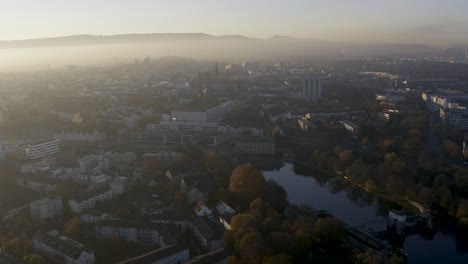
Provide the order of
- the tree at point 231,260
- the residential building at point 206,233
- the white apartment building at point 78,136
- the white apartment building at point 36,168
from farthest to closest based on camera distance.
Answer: the white apartment building at point 78,136 → the white apartment building at point 36,168 → the residential building at point 206,233 → the tree at point 231,260

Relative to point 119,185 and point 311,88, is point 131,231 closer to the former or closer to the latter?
point 119,185

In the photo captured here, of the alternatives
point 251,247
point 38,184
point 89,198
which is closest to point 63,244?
point 89,198

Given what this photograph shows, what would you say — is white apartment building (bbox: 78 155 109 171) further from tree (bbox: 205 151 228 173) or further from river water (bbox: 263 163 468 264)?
river water (bbox: 263 163 468 264)

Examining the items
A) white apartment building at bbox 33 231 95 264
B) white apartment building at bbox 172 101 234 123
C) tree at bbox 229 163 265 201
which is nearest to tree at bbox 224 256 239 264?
white apartment building at bbox 33 231 95 264

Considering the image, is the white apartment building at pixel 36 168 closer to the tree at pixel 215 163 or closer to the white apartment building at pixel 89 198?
the white apartment building at pixel 89 198

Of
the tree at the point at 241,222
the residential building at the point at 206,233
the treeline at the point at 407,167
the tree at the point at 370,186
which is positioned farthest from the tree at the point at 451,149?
the residential building at the point at 206,233
